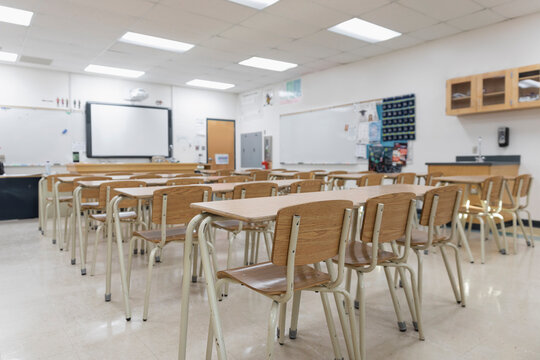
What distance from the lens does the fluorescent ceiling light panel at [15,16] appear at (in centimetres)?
486

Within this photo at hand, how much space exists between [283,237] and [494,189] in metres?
3.23

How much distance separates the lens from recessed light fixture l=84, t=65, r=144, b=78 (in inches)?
300

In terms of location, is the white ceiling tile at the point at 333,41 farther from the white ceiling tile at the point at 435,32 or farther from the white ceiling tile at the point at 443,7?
the white ceiling tile at the point at 443,7

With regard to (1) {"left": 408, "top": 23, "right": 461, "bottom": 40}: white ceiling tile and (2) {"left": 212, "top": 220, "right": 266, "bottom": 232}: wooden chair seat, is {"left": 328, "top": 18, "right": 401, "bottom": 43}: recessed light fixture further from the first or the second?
(2) {"left": 212, "top": 220, "right": 266, "bottom": 232}: wooden chair seat

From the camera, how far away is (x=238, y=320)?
2.13 meters

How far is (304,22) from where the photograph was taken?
525 centimetres

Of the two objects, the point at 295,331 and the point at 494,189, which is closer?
the point at 295,331

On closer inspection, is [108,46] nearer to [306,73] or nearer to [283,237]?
[306,73]

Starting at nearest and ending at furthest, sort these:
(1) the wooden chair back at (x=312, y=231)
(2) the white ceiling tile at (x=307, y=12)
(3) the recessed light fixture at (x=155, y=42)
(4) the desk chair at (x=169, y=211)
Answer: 1. (1) the wooden chair back at (x=312, y=231)
2. (4) the desk chair at (x=169, y=211)
3. (2) the white ceiling tile at (x=307, y=12)
4. (3) the recessed light fixture at (x=155, y=42)

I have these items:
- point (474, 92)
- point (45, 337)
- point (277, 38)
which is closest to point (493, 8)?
point (474, 92)


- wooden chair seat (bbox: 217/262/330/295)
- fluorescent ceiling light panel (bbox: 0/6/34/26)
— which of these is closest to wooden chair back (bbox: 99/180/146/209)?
wooden chair seat (bbox: 217/262/330/295)

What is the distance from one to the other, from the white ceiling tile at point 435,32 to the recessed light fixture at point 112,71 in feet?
18.7

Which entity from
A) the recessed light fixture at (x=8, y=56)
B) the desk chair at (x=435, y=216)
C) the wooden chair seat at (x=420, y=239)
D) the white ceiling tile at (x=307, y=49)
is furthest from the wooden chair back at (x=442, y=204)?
the recessed light fixture at (x=8, y=56)

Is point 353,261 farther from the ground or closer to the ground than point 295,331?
farther from the ground
